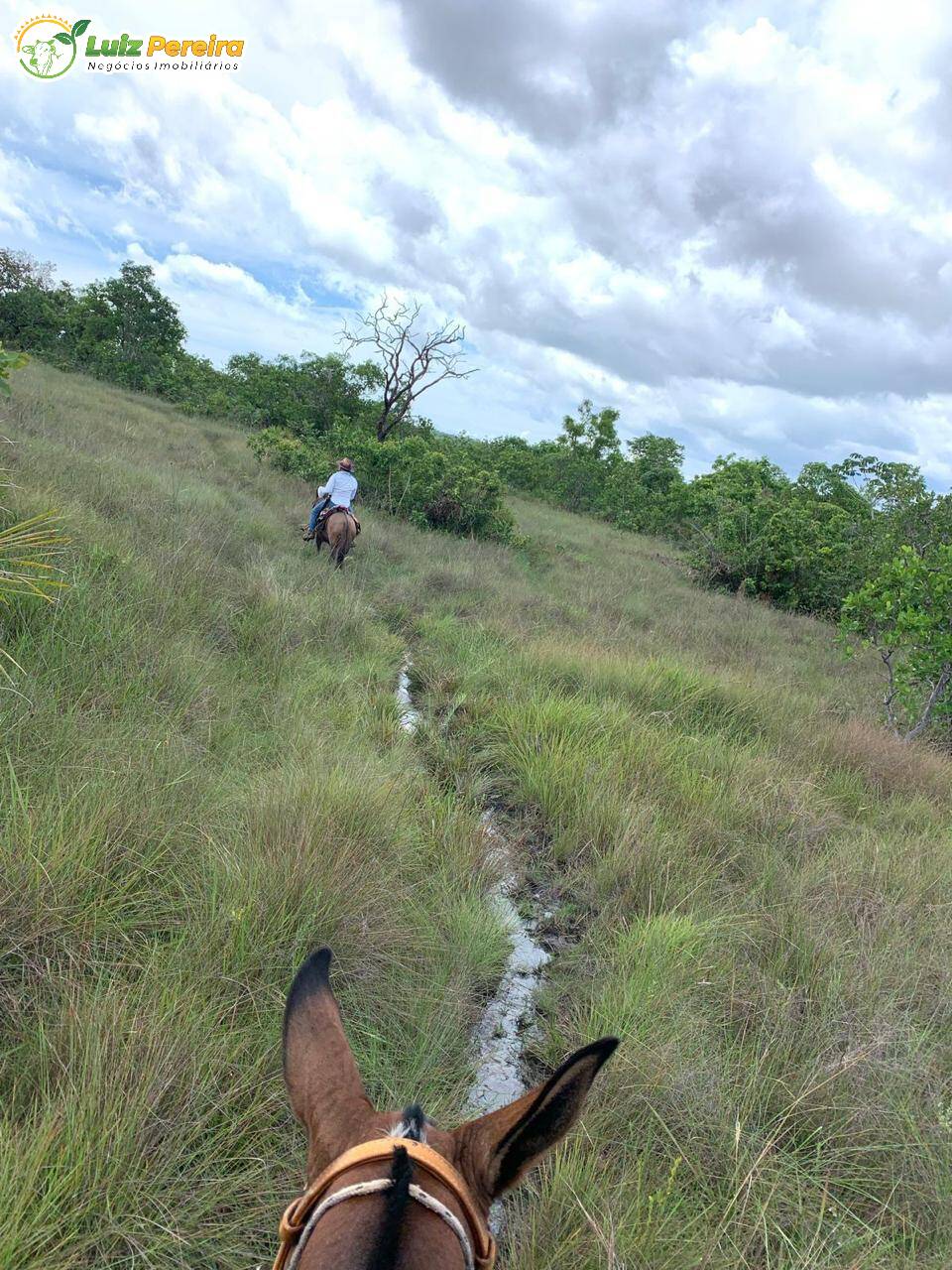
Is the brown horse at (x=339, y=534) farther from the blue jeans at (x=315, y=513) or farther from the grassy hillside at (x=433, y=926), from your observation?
the grassy hillside at (x=433, y=926)

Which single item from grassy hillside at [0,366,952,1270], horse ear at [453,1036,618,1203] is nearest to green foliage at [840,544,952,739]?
grassy hillside at [0,366,952,1270]

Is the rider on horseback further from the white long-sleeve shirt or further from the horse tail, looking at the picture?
the horse tail

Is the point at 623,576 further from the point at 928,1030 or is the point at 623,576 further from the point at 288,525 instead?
the point at 928,1030

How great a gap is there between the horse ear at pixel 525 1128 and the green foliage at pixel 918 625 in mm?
6413

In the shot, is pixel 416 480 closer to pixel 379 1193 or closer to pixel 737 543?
pixel 737 543

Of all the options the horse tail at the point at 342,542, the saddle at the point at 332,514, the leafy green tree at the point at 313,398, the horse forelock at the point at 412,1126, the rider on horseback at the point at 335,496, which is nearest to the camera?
the horse forelock at the point at 412,1126

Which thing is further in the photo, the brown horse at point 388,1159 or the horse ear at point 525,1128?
the horse ear at point 525,1128

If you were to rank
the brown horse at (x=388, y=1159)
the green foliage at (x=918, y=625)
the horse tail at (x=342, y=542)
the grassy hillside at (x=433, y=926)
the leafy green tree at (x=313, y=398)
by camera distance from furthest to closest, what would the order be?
the leafy green tree at (x=313, y=398), the horse tail at (x=342, y=542), the green foliage at (x=918, y=625), the grassy hillside at (x=433, y=926), the brown horse at (x=388, y=1159)

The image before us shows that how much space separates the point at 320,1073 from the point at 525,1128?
39cm

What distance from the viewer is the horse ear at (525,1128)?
3.00ft

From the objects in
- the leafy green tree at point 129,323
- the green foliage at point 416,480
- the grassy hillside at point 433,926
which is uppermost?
the leafy green tree at point 129,323

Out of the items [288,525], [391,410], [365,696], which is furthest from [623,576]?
[391,410]

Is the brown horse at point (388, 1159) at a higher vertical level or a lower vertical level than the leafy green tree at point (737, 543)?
lower

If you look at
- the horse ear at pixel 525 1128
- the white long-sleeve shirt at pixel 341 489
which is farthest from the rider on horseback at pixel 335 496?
the horse ear at pixel 525 1128
